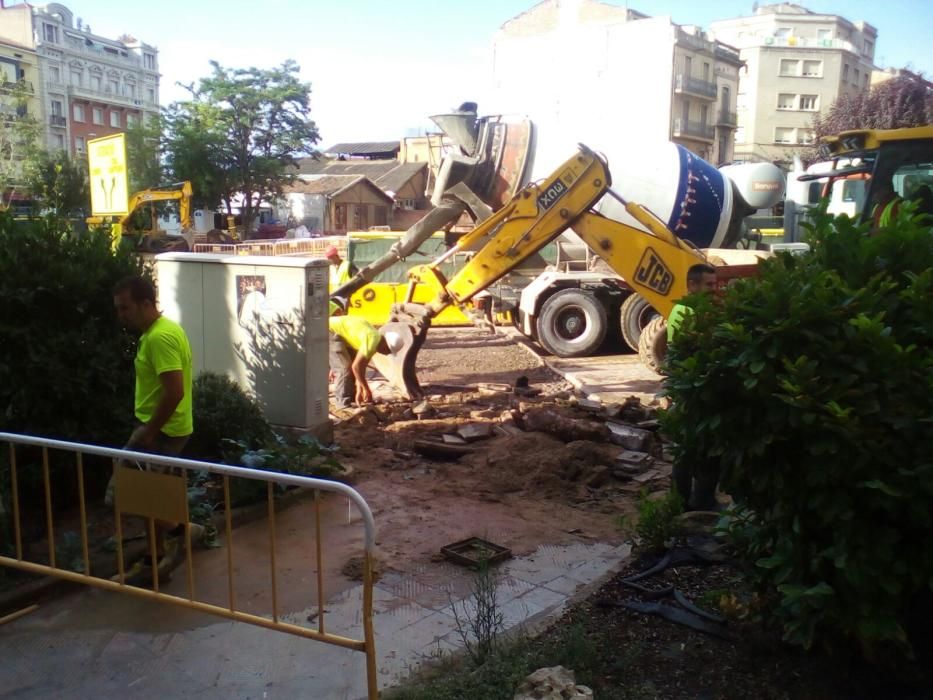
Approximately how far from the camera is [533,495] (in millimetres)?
6680

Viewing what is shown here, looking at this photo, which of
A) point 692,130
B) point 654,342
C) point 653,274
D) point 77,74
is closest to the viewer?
point 653,274

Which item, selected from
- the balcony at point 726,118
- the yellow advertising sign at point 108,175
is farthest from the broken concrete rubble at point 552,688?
the balcony at point 726,118

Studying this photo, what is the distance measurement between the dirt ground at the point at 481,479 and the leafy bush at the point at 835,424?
238cm

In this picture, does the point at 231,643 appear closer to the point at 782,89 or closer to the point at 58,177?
the point at 58,177

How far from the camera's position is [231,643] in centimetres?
399

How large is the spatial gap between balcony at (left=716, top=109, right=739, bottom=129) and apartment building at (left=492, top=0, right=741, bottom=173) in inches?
61.0

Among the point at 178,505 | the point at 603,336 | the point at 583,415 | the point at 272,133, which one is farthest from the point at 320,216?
the point at 178,505

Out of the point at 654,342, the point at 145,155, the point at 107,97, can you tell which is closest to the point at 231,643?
the point at 654,342

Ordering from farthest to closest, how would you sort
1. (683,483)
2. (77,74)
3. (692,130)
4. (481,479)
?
(77,74), (692,130), (481,479), (683,483)

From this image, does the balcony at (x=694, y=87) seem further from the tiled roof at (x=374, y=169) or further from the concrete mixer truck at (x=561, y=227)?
the concrete mixer truck at (x=561, y=227)

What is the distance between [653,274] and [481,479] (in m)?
4.64

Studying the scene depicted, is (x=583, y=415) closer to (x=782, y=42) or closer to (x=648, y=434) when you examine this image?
(x=648, y=434)

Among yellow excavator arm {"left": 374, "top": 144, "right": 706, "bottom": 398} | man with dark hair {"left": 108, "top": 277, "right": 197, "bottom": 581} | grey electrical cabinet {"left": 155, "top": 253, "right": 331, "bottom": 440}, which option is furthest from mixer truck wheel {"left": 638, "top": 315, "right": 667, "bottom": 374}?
man with dark hair {"left": 108, "top": 277, "right": 197, "bottom": 581}

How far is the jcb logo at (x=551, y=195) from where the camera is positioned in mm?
9992
